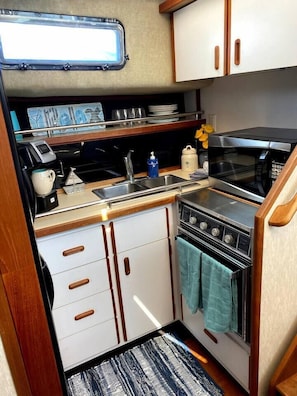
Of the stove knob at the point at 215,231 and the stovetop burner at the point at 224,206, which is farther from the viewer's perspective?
the stove knob at the point at 215,231

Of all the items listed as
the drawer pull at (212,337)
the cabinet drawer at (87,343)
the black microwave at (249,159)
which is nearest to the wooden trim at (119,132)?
the black microwave at (249,159)

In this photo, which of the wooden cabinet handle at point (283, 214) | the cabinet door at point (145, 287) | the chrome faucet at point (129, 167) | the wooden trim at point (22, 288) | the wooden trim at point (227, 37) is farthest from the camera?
the chrome faucet at point (129, 167)

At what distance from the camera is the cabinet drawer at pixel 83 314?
156 cm

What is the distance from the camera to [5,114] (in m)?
0.50

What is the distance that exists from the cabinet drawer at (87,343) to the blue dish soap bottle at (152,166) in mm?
1039

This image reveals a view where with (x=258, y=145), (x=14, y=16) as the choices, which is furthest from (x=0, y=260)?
(x=14, y=16)

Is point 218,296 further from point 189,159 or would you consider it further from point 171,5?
point 171,5

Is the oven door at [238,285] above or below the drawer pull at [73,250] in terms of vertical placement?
below

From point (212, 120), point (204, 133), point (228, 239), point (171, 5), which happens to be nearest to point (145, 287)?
point (228, 239)

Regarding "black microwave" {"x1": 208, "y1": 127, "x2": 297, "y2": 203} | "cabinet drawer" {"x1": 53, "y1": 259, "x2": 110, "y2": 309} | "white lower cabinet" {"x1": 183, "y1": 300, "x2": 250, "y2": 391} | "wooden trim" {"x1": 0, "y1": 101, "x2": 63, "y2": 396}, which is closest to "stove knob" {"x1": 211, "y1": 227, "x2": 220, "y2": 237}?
"black microwave" {"x1": 208, "y1": 127, "x2": 297, "y2": 203}

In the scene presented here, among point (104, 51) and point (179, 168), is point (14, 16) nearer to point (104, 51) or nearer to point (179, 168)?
point (104, 51)

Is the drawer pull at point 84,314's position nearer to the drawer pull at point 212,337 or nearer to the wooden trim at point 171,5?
the drawer pull at point 212,337

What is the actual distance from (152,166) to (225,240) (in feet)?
3.07

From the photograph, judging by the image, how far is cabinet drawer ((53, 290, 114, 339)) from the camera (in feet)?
5.13
